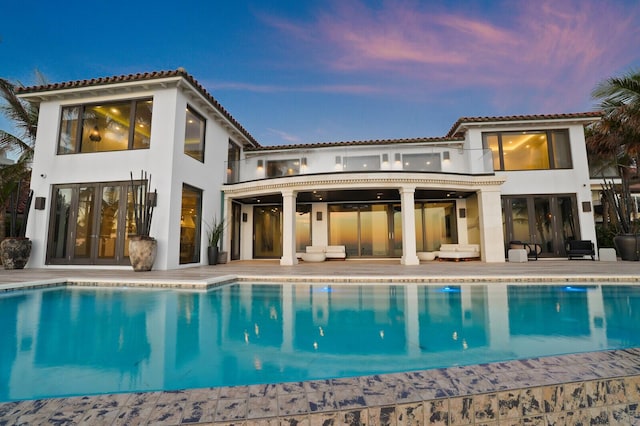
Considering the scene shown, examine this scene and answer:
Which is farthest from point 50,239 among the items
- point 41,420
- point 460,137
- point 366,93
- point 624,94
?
point 366,93

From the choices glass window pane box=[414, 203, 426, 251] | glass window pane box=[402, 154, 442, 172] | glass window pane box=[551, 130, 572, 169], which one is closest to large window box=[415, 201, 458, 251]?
glass window pane box=[414, 203, 426, 251]

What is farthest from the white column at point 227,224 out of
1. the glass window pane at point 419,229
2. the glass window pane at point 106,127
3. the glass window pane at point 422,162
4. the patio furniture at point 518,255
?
the patio furniture at point 518,255

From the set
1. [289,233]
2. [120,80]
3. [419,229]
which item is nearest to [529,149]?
[419,229]

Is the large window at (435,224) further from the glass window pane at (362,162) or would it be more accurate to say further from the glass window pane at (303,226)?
the glass window pane at (303,226)

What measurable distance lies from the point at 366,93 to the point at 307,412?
119 ft

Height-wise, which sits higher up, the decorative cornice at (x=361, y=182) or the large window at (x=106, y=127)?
the large window at (x=106, y=127)

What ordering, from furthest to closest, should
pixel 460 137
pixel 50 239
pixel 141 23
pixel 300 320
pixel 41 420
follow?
pixel 141 23 → pixel 460 137 → pixel 50 239 → pixel 300 320 → pixel 41 420

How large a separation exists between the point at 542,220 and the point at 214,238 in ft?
45.9

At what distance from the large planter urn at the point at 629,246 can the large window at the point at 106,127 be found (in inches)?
699

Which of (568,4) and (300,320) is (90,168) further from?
(568,4)

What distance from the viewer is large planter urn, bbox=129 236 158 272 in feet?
29.7

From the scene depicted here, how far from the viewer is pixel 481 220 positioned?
39.6ft

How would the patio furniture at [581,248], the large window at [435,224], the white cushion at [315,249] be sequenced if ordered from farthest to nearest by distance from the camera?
the large window at [435,224] → the white cushion at [315,249] → the patio furniture at [581,248]

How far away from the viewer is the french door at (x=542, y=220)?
13.3m
